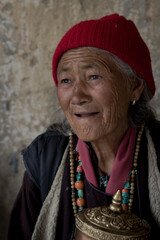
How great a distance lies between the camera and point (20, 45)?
2098mm

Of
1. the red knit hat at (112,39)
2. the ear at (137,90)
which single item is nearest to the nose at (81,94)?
the red knit hat at (112,39)

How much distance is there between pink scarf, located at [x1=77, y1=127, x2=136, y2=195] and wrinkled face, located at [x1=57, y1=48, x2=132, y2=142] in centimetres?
16

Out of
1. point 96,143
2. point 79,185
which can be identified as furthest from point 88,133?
point 79,185

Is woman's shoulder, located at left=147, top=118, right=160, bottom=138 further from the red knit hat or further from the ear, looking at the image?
the red knit hat

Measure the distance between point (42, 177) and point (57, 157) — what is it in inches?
5.8

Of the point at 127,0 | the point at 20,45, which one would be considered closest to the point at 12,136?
the point at 20,45

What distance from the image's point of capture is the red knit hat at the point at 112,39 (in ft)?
4.21

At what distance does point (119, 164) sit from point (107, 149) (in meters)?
0.13

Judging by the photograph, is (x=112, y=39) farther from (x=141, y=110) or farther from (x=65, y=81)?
(x=141, y=110)

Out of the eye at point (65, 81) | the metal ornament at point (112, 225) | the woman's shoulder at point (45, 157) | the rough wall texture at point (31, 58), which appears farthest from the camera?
the rough wall texture at point (31, 58)

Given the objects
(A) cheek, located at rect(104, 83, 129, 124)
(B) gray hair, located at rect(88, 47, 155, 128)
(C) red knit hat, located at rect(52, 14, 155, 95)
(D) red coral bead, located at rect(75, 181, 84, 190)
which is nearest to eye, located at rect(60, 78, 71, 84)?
(C) red knit hat, located at rect(52, 14, 155, 95)

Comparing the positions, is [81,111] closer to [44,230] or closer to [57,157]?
[57,157]

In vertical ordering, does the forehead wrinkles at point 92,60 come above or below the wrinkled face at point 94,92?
above

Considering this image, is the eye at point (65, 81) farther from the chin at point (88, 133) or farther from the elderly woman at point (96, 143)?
the chin at point (88, 133)
